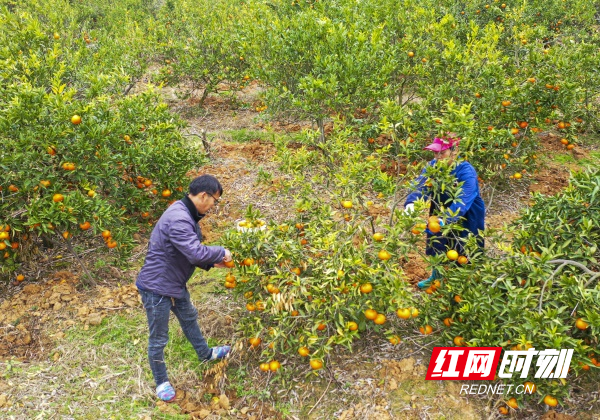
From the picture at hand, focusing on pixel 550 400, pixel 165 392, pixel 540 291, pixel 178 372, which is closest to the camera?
pixel 550 400

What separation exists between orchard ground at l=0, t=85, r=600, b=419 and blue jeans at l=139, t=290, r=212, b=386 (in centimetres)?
20

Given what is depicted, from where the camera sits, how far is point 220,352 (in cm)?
345

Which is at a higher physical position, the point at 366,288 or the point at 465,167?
the point at 465,167

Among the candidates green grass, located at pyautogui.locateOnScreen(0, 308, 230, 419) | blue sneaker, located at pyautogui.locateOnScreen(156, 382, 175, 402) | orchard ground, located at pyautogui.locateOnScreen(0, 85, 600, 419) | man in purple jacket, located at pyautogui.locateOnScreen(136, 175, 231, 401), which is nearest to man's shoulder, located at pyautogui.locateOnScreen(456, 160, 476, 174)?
orchard ground, located at pyautogui.locateOnScreen(0, 85, 600, 419)

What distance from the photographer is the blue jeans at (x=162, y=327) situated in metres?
2.96

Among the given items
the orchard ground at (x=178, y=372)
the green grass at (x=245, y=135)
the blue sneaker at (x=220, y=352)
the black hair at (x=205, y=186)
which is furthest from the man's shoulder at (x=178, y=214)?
the green grass at (x=245, y=135)

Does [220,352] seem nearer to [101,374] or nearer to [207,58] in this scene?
[101,374]

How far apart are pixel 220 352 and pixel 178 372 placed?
14.1 inches

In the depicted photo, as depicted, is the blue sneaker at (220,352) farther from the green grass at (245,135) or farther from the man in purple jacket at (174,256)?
the green grass at (245,135)

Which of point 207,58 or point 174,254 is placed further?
point 207,58

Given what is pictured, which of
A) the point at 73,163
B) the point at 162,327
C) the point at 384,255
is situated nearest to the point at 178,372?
the point at 162,327

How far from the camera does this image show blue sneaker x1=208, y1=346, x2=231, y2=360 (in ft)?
11.3

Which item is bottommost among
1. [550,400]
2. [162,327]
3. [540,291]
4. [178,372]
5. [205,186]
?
[178,372]

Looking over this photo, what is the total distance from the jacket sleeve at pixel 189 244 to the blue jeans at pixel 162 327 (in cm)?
39
